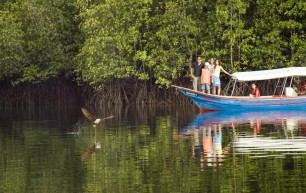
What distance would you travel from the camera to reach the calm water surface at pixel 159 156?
49.3 ft

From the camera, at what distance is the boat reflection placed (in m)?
18.9

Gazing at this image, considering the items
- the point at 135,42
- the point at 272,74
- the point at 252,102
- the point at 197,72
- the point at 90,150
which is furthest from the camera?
the point at 135,42

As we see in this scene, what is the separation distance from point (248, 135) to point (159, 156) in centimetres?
469

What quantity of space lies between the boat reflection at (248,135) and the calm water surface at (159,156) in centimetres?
2

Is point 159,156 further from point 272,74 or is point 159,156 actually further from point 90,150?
point 272,74

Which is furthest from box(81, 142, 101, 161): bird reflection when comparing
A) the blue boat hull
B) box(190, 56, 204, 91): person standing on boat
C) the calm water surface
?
box(190, 56, 204, 91): person standing on boat

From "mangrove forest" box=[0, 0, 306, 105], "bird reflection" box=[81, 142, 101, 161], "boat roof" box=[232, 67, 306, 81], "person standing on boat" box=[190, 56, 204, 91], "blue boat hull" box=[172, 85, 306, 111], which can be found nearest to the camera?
"bird reflection" box=[81, 142, 101, 161]

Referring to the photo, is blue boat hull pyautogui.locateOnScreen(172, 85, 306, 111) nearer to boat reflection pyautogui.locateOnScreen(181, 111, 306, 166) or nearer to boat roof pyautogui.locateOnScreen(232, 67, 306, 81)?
boat roof pyautogui.locateOnScreen(232, 67, 306, 81)

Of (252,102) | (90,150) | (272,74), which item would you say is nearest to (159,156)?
(90,150)

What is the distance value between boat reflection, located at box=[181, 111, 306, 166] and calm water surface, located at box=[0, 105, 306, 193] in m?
0.02

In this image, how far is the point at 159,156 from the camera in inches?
738

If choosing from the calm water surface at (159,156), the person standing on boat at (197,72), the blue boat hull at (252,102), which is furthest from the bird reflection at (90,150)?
the person standing on boat at (197,72)

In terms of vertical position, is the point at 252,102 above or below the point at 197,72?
below

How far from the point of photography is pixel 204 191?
14.1m
